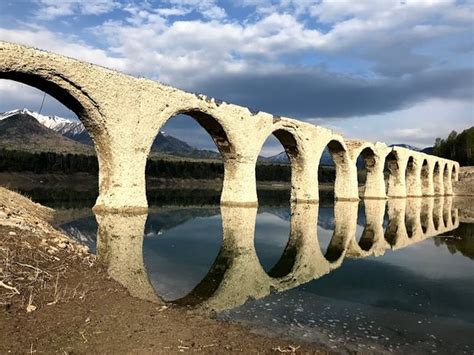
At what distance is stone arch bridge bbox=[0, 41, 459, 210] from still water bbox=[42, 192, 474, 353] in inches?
73.5

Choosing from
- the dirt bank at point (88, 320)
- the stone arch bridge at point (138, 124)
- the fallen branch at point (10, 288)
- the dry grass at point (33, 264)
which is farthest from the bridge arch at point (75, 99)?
the fallen branch at point (10, 288)

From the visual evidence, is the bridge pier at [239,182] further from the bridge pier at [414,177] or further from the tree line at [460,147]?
the tree line at [460,147]

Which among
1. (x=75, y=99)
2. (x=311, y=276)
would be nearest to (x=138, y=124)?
(x=75, y=99)

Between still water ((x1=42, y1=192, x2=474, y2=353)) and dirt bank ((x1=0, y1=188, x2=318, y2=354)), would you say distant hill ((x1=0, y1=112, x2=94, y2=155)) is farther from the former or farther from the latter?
dirt bank ((x1=0, y1=188, x2=318, y2=354))

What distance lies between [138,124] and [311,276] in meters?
10.4

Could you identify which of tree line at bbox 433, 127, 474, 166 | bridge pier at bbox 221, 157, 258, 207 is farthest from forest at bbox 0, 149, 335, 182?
bridge pier at bbox 221, 157, 258, 207

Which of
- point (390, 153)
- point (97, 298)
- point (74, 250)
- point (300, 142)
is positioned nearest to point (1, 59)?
point (74, 250)

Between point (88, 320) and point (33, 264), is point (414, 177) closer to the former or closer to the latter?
point (33, 264)

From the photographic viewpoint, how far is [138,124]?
16.1 m

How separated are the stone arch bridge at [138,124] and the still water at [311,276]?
187cm

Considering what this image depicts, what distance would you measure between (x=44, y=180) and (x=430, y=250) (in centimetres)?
5369

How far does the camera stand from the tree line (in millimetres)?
82375

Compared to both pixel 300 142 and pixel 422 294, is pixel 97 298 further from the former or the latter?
pixel 300 142

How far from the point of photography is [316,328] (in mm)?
5062
